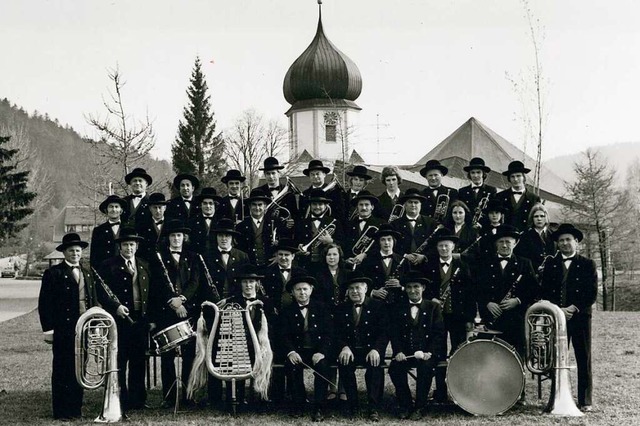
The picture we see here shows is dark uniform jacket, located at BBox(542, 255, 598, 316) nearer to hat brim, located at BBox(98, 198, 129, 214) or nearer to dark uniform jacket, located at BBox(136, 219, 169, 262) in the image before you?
dark uniform jacket, located at BBox(136, 219, 169, 262)

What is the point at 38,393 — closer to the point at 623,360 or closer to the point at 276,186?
the point at 276,186

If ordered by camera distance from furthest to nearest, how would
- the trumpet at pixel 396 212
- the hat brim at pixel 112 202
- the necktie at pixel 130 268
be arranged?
1. the trumpet at pixel 396 212
2. the hat brim at pixel 112 202
3. the necktie at pixel 130 268

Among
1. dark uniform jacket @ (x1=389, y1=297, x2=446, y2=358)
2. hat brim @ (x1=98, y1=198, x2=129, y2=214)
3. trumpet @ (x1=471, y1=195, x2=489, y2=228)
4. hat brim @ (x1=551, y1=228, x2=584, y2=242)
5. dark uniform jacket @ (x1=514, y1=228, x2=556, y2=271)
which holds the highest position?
hat brim @ (x1=98, y1=198, x2=129, y2=214)

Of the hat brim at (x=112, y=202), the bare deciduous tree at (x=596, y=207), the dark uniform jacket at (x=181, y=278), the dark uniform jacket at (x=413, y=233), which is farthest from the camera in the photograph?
the bare deciduous tree at (x=596, y=207)

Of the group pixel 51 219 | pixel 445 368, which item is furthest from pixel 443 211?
pixel 51 219

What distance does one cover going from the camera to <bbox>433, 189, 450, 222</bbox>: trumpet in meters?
9.07

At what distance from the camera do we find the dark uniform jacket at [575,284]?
7922mm

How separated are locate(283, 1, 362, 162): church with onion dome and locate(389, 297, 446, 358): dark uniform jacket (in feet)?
112

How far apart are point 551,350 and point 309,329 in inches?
99.7

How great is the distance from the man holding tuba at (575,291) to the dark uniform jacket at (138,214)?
468 centimetres

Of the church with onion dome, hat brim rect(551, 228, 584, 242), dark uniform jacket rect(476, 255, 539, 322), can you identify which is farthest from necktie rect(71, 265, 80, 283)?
the church with onion dome

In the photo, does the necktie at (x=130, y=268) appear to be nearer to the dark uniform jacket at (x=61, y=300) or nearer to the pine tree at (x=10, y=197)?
the dark uniform jacket at (x=61, y=300)

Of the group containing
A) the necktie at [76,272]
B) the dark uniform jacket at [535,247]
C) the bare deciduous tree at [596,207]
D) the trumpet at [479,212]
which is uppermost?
the bare deciduous tree at [596,207]

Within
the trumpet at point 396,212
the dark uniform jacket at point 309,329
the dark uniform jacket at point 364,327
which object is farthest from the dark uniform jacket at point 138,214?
the trumpet at point 396,212
